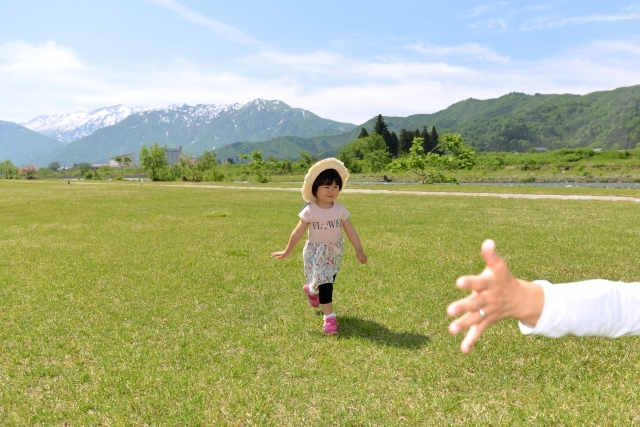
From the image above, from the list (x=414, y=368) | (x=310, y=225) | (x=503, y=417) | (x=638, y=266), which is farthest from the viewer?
(x=638, y=266)

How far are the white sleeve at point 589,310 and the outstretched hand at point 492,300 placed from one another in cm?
4

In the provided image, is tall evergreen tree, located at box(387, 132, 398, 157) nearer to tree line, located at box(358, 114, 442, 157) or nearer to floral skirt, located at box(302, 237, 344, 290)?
tree line, located at box(358, 114, 442, 157)

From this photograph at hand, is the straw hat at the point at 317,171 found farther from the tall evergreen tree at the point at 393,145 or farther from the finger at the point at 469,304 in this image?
the tall evergreen tree at the point at 393,145

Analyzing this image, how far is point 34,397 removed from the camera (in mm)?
4367

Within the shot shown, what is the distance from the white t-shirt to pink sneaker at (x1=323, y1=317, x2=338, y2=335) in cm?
114

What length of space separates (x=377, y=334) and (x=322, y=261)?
130 centimetres

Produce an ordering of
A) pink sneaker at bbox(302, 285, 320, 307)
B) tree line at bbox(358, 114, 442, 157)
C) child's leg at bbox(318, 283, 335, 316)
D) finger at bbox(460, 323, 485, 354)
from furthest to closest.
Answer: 1. tree line at bbox(358, 114, 442, 157)
2. pink sneaker at bbox(302, 285, 320, 307)
3. child's leg at bbox(318, 283, 335, 316)
4. finger at bbox(460, 323, 485, 354)

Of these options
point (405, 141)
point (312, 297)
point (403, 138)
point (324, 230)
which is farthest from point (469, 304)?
point (403, 138)

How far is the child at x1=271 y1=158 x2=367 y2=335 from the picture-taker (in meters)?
5.92

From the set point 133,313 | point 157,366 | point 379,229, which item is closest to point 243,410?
point 157,366

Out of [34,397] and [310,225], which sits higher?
[310,225]

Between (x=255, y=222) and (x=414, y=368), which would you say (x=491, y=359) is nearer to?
(x=414, y=368)

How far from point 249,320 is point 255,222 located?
1103 cm

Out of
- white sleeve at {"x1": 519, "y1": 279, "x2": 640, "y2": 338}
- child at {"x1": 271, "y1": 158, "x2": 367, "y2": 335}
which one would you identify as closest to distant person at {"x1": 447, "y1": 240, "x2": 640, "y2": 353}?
white sleeve at {"x1": 519, "y1": 279, "x2": 640, "y2": 338}
